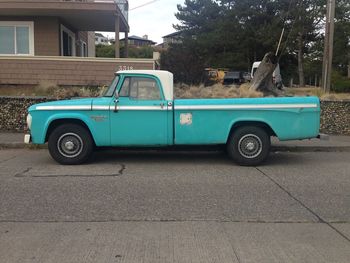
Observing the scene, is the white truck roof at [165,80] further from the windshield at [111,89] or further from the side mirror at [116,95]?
the side mirror at [116,95]

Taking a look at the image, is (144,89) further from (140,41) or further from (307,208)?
(140,41)

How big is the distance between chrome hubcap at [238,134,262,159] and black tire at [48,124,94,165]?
2960 millimetres

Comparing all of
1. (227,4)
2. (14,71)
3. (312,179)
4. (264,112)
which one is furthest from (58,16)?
(227,4)

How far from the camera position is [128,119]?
9.88m

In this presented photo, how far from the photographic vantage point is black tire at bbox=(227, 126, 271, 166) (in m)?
9.98

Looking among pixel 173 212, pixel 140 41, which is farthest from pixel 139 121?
pixel 140 41

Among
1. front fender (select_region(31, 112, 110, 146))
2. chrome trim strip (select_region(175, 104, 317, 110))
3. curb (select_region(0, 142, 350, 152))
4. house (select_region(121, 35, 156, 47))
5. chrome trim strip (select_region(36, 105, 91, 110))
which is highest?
house (select_region(121, 35, 156, 47))

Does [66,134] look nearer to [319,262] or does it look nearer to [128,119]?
[128,119]

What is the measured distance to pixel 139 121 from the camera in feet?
32.4

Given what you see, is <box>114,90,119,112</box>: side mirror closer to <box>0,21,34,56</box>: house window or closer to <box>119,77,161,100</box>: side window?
<box>119,77,161,100</box>: side window

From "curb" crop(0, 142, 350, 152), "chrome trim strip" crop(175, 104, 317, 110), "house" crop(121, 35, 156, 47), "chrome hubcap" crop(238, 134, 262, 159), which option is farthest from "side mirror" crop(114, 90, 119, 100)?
"house" crop(121, 35, 156, 47)

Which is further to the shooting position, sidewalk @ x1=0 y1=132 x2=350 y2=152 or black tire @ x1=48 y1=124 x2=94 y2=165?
sidewalk @ x1=0 y1=132 x2=350 y2=152

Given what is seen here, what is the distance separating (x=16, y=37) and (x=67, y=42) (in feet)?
9.68

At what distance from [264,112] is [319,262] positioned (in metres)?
5.38
